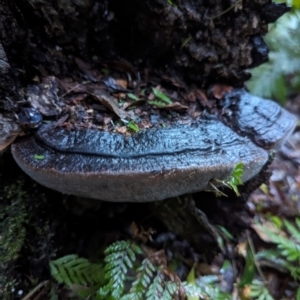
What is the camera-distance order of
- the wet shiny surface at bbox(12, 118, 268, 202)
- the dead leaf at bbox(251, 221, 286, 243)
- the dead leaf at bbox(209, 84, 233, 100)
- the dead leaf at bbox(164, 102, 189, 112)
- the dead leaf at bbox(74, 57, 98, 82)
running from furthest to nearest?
the dead leaf at bbox(251, 221, 286, 243), the dead leaf at bbox(209, 84, 233, 100), the dead leaf at bbox(74, 57, 98, 82), the dead leaf at bbox(164, 102, 189, 112), the wet shiny surface at bbox(12, 118, 268, 202)

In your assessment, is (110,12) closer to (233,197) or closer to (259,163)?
(259,163)

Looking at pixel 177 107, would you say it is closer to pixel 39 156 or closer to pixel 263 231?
pixel 39 156

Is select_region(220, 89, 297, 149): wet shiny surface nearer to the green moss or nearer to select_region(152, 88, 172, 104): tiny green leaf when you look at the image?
select_region(152, 88, 172, 104): tiny green leaf

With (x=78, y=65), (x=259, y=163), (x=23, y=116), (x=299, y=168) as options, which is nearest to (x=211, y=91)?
(x=259, y=163)

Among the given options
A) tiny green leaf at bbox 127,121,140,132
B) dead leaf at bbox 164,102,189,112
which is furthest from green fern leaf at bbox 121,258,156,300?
dead leaf at bbox 164,102,189,112

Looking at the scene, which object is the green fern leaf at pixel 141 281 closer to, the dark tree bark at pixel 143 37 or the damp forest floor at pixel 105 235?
the damp forest floor at pixel 105 235
